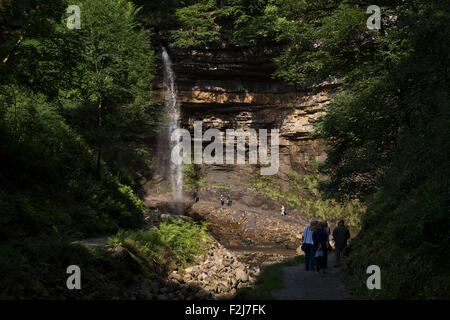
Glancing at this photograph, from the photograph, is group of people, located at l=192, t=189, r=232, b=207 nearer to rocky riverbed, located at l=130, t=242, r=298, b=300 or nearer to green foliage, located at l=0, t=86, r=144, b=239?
rocky riverbed, located at l=130, t=242, r=298, b=300

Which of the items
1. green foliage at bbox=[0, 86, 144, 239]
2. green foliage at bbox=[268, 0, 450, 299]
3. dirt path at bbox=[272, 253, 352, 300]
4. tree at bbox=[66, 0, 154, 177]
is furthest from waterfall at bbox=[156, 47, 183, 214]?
dirt path at bbox=[272, 253, 352, 300]

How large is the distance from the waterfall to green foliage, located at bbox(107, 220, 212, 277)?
1979 cm

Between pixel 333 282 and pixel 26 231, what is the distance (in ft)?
28.3

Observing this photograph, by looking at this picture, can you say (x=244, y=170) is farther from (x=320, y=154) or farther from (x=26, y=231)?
(x=26, y=231)

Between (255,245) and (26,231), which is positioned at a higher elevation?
(26,231)

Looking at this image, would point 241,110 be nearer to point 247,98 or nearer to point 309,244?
point 247,98

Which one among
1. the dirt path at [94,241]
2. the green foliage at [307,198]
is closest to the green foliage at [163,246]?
the dirt path at [94,241]

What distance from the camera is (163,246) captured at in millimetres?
12016

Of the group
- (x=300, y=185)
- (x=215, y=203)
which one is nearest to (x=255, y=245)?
(x=215, y=203)

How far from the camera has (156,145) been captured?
37.2 meters

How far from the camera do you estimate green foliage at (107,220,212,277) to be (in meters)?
10.4

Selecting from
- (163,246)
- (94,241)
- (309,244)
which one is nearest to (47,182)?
(94,241)

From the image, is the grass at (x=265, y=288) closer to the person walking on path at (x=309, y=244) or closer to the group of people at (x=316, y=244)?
the person walking on path at (x=309, y=244)
